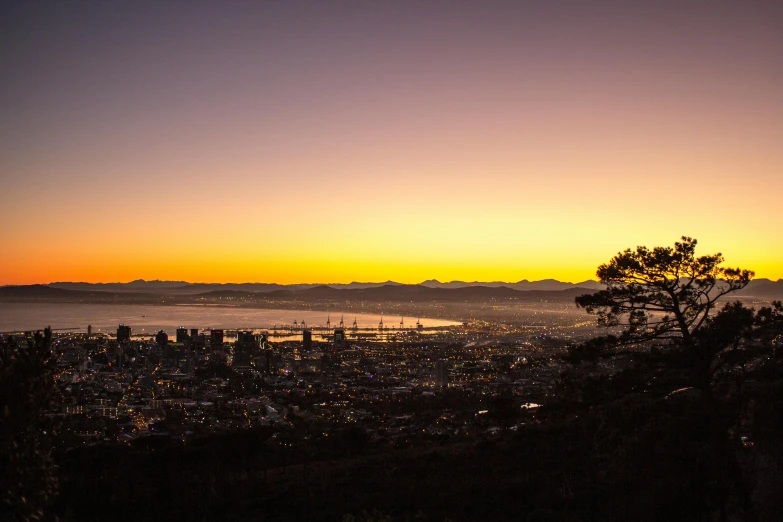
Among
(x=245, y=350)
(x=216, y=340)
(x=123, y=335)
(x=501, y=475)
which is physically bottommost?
(x=245, y=350)

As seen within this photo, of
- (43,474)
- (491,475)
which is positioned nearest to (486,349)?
(491,475)

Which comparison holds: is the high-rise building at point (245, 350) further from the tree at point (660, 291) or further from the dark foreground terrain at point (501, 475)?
the tree at point (660, 291)

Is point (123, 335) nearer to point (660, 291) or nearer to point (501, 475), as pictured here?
point (501, 475)

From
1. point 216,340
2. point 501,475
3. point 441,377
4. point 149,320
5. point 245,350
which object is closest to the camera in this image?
point 501,475

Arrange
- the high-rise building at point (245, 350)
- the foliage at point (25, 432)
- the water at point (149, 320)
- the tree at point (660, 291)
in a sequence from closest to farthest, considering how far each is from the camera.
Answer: the foliage at point (25, 432), the tree at point (660, 291), the high-rise building at point (245, 350), the water at point (149, 320)

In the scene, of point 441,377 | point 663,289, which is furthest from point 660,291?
point 441,377

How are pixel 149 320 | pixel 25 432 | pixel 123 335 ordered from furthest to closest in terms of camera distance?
pixel 149 320 < pixel 123 335 < pixel 25 432

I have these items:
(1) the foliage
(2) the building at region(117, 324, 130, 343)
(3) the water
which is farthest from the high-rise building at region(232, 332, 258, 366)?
(1) the foliage

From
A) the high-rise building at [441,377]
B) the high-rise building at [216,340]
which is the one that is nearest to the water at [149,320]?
the high-rise building at [216,340]

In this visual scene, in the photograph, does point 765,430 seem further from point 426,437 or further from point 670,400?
point 426,437

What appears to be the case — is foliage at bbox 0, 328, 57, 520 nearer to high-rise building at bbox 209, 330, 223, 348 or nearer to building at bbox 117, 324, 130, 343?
high-rise building at bbox 209, 330, 223, 348
